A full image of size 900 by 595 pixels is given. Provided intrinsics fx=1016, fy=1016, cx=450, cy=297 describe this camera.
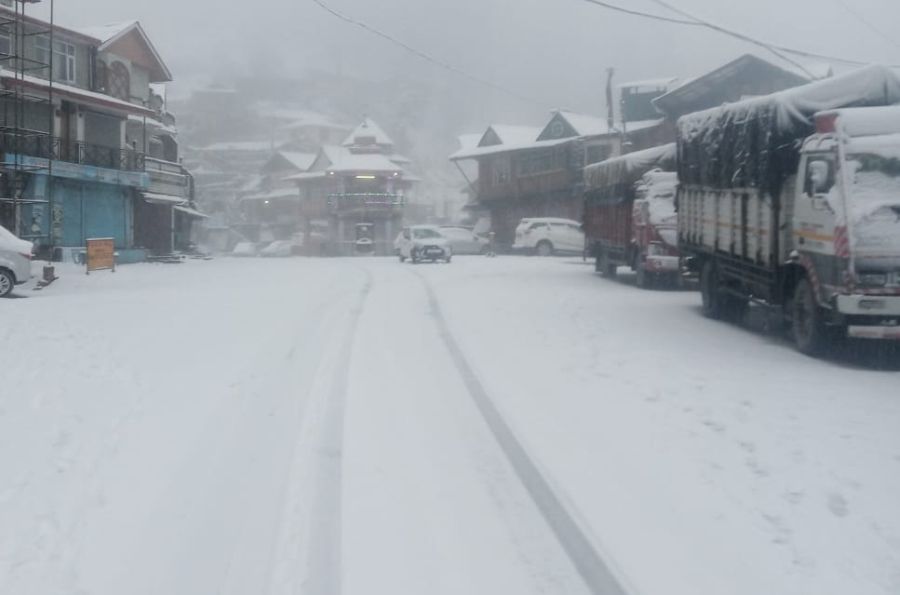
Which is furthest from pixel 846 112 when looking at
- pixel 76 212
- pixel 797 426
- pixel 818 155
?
pixel 76 212

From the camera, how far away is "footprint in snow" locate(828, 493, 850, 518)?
6.50 meters

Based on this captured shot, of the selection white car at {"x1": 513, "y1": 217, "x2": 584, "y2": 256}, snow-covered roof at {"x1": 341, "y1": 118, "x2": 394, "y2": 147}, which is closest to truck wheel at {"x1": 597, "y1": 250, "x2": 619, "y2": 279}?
white car at {"x1": 513, "y1": 217, "x2": 584, "y2": 256}

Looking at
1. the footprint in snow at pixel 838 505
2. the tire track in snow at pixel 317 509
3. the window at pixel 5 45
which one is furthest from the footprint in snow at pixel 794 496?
the window at pixel 5 45

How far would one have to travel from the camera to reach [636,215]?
2494cm

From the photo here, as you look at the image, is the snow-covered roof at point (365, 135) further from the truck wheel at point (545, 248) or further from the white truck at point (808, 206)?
the white truck at point (808, 206)

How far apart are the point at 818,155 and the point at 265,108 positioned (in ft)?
434

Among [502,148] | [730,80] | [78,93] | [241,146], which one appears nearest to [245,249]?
[502,148]

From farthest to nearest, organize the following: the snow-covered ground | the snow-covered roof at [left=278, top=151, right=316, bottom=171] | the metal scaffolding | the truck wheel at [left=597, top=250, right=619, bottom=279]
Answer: the snow-covered roof at [left=278, top=151, right=316, bottom=171], the metal scaffolding, the truck wheel at [left=597, top=250, right=619, bottom=279], the snow-covered ground

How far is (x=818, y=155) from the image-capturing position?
13.0 meters

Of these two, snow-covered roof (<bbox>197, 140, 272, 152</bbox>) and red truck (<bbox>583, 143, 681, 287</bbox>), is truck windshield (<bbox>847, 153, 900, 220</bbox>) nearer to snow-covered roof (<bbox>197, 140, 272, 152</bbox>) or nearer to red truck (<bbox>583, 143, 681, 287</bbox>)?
red truck (<bbox>583, 143, 681, 287</bbox>)

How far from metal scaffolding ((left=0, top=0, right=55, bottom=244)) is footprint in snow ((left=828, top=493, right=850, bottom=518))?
3148 centimetres

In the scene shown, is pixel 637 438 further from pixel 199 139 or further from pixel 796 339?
pixel 199 139

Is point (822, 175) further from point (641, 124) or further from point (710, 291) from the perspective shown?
point (641, 124)

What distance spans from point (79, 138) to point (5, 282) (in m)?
Result: 18.5
